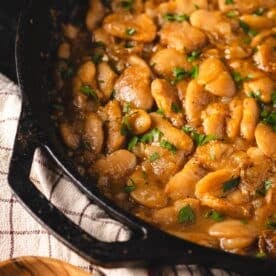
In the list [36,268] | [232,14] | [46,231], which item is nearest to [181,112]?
[232,14]

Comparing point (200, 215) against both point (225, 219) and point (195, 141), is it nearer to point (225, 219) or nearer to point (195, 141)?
point (225, 219)

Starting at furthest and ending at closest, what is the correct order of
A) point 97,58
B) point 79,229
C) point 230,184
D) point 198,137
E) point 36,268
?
point 97,58, point 198,137, point 230,184, point 36,268, point 79,229

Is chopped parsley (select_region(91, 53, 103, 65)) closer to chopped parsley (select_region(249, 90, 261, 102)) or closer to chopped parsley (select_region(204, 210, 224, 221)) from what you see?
chopped parsley (select_region(249, 90, 261, 102))

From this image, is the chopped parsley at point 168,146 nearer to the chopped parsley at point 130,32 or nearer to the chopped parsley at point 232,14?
the chopped parsley at point 130,32

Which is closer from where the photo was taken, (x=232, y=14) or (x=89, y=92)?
(x=89, y=92)

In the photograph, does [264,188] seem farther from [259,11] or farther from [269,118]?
[259,11]

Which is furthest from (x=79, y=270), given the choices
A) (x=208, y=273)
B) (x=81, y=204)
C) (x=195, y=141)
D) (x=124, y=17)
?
(x=124, y=17)

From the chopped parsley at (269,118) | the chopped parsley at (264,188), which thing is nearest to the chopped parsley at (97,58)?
the chopped parsley at (269,118)

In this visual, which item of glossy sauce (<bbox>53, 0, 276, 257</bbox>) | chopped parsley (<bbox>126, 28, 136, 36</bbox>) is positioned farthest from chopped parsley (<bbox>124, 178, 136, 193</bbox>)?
chopped parsley (<bbox>126, 28, 136, 36</bbox>)
